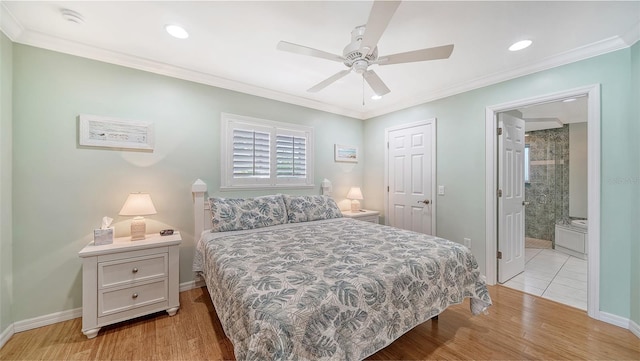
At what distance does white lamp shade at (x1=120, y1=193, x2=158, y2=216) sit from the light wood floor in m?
0.99

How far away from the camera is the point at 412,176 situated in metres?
3.76

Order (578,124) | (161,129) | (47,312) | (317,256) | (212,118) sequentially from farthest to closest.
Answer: (578,124)
(212,118)
(161,129)
(47,312)
(317,256)

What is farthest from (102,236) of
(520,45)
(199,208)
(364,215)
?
(520,45)

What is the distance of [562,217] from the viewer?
4707 millimetres

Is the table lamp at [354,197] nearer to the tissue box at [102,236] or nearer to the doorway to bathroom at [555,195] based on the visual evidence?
the doorway to bathroom at [555,195]

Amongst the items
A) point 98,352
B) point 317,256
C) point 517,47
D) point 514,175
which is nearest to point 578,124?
point 514,175

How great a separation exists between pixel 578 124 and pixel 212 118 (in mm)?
6405

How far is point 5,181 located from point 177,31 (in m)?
1.83

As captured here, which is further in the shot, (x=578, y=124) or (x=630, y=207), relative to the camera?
(x=578, y=124)

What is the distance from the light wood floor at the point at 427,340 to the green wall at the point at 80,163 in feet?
1.61

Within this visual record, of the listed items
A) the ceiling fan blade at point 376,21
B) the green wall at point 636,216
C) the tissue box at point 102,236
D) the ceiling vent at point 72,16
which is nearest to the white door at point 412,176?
the green wall at point 636,216

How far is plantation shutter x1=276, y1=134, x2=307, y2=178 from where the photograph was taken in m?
3.52

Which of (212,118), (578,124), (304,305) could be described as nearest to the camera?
(304,305)

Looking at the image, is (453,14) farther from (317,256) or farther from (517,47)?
(317,256)
